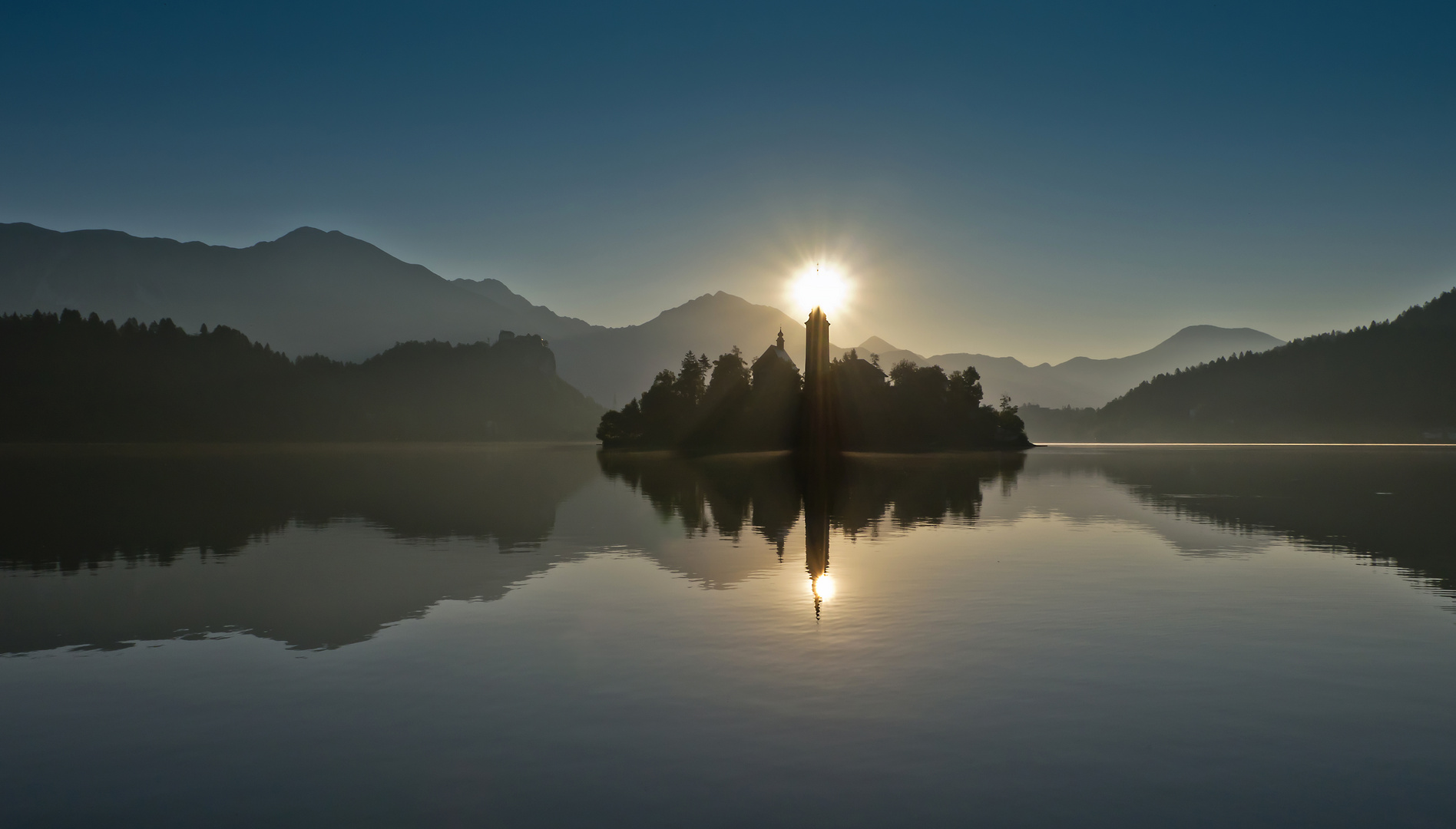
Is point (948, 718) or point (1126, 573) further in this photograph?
point (1126, 573)

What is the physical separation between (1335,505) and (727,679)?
67.0 m

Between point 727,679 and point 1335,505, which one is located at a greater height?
point 1335,505

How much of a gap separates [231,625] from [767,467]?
110523mm

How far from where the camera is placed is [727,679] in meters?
19.0

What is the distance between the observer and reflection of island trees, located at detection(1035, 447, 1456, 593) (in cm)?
4106

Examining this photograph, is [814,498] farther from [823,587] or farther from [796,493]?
[823,587]

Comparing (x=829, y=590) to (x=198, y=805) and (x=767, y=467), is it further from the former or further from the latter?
(x=767, y=467)

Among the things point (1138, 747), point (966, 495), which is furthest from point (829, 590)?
point (966, 495)

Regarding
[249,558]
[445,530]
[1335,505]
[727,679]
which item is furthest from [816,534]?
[1335,505]

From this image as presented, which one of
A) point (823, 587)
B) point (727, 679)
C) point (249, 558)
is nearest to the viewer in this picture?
point (727, 679)

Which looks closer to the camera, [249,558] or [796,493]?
[249,558]

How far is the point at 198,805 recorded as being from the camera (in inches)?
508

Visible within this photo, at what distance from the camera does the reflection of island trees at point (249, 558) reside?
25375 millimetres

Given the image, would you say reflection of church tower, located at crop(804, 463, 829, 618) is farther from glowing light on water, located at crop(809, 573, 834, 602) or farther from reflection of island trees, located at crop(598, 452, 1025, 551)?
reflection of island trees, located at crop(598, 452, 1025, 551)
